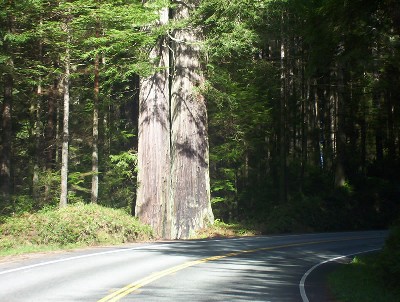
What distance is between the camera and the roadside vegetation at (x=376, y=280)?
34.2ft

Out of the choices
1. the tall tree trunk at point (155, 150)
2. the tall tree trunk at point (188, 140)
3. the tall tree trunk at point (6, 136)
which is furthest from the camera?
the tall tree trunk at point (6, 136)

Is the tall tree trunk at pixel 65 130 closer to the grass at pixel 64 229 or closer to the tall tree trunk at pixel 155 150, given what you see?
the grass at pixel 64 229

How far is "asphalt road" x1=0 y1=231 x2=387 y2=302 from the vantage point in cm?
982

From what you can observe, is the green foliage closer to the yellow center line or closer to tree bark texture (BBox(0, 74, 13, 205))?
tree bark texture (BBox(0, 74, 13, 205))

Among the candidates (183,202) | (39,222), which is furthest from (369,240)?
(39,222)

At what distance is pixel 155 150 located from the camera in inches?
982

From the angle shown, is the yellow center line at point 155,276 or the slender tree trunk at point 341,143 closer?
the yellow center line at point 155,276

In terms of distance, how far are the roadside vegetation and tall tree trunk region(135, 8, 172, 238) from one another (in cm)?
1247

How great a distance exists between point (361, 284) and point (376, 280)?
1.65ft

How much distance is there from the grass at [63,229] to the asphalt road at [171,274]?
2466mm

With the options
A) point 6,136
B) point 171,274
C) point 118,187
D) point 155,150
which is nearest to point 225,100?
point 155,150

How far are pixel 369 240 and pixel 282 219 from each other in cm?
704

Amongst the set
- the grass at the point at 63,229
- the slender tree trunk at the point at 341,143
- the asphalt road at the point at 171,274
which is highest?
the slender tree trunk at the point at 341,143

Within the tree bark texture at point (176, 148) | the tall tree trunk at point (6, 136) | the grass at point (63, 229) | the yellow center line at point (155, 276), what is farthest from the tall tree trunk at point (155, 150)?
the yellow center line at point (155, 276)
